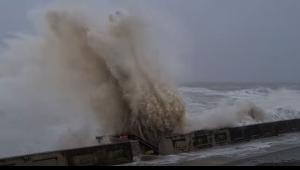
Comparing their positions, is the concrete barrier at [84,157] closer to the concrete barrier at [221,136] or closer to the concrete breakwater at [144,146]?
the concrete breakwater at [144,146]

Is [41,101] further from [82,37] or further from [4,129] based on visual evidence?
[82,37]

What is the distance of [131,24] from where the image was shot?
1709 cm

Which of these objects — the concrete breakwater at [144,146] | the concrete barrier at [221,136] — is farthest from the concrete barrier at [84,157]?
the concrete barrier at [221,136]

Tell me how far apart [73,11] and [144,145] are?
18.9ft

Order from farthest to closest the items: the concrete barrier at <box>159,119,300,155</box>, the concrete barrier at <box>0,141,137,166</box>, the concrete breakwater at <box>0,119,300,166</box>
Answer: the concrete barrier at <box>159,119,300,155</box>, the concrete breakwater at <box>0,119,300,166</box>, the concrete barrier at <box>0,141,137,166</box>

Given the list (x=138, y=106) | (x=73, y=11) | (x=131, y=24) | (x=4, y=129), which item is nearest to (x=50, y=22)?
(x=73, y=11)

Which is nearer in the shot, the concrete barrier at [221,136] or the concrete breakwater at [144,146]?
the concrete breakwater at [144,146]

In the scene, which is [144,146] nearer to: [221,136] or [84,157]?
[84,157]

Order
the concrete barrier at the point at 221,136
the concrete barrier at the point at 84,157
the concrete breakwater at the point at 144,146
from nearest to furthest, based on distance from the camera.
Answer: the concrete barrier at the point at 84,157 < the concrete breakwater at the point at 144,146 < the concrete barrier at the point at 221,136

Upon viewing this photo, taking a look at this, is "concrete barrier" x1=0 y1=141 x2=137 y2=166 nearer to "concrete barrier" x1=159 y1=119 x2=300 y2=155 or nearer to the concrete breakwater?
the concrete breakwater

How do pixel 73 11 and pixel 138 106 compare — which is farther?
pixel 73 11

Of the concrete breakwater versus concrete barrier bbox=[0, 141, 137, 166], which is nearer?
concrete barrier bbox=[0, 141, 137, 166]

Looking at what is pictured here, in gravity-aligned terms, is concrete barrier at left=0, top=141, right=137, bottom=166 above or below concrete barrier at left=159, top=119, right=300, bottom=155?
below

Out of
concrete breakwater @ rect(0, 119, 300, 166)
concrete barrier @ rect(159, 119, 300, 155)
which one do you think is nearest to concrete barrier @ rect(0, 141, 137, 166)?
concrete breakwater @ rect(0, 119, 300, 166)
